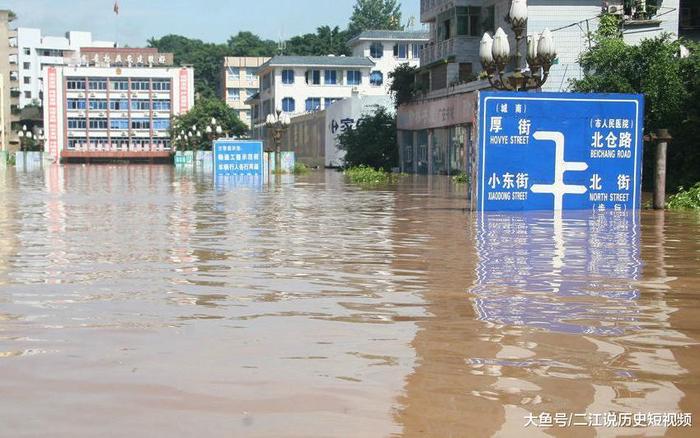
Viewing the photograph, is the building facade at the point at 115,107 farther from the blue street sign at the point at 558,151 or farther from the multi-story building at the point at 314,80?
the blue street sign at the point at 558,151

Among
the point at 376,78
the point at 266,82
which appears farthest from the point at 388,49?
the point at 266,82

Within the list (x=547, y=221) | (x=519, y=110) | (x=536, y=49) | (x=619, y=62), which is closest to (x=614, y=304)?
(x=547, y=221)

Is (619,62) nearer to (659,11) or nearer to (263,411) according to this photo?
(659,11)

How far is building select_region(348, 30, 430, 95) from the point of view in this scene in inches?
3804

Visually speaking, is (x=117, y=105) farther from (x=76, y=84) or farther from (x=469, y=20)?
(x=469, y=20)

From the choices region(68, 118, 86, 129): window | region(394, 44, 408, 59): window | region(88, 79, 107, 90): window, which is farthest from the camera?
region(88, 79, 107, 90): window

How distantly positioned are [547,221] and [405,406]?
12.0 metres

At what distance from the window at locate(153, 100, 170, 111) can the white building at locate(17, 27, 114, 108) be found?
3804 cm

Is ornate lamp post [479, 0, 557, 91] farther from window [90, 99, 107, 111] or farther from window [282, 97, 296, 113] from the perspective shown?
window [90, 99, 107, 111]

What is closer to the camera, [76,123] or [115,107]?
[76,123]

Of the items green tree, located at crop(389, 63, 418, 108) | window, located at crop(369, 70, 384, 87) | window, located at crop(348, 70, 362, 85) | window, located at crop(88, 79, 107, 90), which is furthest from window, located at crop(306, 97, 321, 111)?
window, located at crop(88, 79, 107, 90)

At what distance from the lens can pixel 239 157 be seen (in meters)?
48.8

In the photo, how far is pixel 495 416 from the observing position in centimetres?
464

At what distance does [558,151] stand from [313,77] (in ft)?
246
